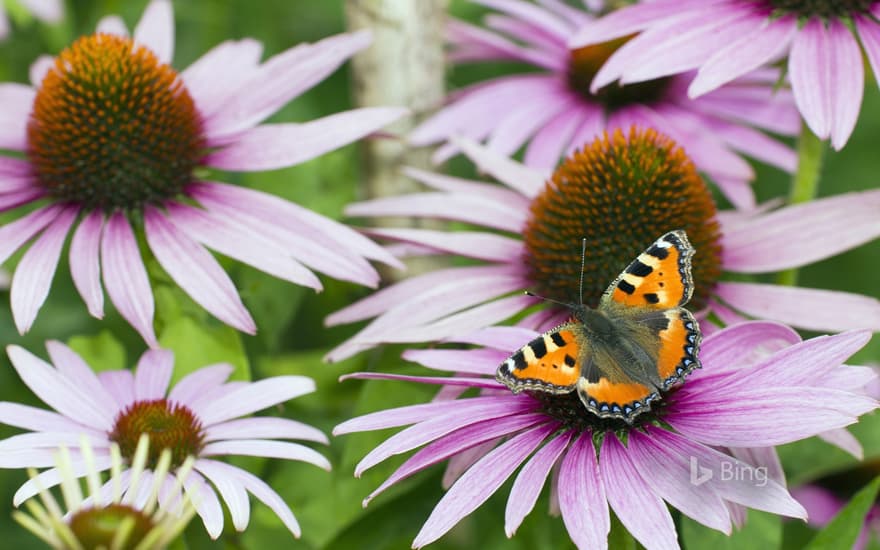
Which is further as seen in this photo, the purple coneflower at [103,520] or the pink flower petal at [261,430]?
the pink flower petal at [261,430]

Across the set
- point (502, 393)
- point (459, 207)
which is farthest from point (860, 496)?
point (459, 207)

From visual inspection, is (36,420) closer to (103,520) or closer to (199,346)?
(199,346)

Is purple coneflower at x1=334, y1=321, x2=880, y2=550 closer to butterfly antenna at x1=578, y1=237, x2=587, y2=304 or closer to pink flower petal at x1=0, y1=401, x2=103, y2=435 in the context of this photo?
butterfly antenna at x1=578, y1=237, x2=587, y2=304

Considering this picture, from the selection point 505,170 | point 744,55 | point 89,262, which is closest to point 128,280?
point 89,262

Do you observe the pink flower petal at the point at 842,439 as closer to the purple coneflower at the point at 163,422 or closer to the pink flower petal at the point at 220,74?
the purple coneflower at the point at 163,422

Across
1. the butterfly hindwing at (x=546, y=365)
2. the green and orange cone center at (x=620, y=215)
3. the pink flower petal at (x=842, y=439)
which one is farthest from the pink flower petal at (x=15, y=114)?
the pink flower petal at (x=842, y=439)

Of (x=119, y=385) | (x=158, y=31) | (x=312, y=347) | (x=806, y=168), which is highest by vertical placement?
(x=158, y=31)
